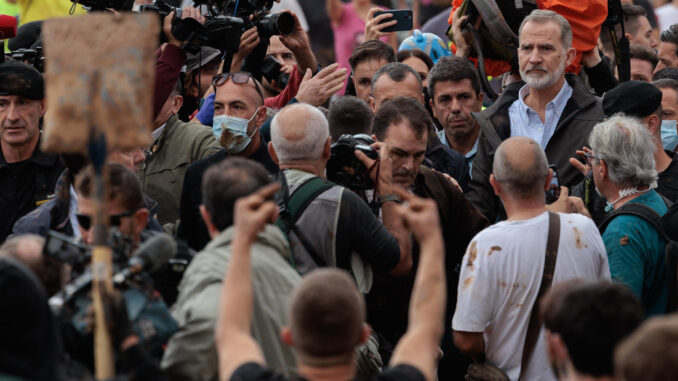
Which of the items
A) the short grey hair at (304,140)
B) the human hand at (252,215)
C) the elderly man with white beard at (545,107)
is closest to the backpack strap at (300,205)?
the short grey hair at (304,140)

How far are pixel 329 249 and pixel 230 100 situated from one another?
1.85 metres

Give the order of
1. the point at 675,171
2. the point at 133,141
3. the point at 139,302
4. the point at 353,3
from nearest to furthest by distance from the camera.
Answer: the point at 133,141
the point at 139,302
the point at 675,171
the point at 353,3

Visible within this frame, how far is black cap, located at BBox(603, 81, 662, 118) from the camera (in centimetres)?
633

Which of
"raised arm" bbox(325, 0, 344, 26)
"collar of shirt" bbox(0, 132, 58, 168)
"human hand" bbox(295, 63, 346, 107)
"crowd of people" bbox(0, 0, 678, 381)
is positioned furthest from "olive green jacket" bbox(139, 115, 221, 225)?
"raised arm" bbox(325, 0, 344, 26)

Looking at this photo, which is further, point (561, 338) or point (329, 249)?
point (329, 249)

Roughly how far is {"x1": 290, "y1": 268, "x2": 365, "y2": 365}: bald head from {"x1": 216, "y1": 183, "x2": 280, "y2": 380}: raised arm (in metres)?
0.17

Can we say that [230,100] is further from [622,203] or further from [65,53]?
[65,53]

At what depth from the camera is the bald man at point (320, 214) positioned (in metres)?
4.77

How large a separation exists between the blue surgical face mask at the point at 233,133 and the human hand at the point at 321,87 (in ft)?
2.09

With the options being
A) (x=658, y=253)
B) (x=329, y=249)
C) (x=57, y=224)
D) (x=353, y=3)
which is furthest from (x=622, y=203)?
(x=353, y=3)

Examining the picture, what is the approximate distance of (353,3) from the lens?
A: 1127 cm

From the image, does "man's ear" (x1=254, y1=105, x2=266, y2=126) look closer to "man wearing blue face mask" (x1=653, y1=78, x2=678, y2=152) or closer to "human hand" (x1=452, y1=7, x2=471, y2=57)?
"human hand" (x1=452, y1=7, x2=471, y2=57)

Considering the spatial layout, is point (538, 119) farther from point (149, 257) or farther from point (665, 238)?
point (149, 257)

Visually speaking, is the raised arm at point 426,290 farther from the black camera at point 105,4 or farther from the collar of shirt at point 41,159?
the black camera at point 105,4
